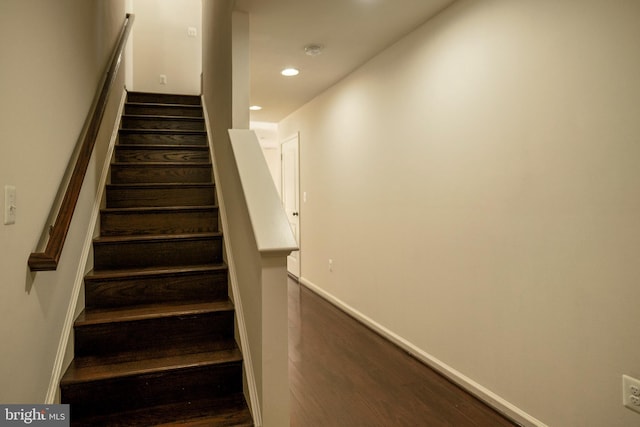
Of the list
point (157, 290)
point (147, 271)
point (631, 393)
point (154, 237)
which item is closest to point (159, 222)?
point (154, 237)

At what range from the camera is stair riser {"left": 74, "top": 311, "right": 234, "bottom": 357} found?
1894 millimetres

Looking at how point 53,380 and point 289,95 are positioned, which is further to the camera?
point 289,95

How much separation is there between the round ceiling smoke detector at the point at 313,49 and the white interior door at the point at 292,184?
215 centimetres

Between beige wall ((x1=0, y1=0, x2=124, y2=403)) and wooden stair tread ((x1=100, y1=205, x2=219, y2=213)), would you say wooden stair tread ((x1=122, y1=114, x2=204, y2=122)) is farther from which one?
beige wall ((x1=0, y1=0, x2=124, y2=403))

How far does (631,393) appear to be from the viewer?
1.48 m

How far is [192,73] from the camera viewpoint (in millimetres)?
5191

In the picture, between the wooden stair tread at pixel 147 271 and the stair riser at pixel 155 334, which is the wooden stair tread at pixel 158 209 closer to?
A: the wooden stair tread at pixel 147 271

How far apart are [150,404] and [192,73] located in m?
4.54

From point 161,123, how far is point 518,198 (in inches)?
127

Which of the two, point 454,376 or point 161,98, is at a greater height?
point 161,98

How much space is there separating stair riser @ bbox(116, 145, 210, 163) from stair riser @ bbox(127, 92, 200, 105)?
1197 mm

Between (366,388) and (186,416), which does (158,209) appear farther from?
(366,388)

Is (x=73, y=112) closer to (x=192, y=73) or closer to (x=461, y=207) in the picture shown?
(x=461, y=207)

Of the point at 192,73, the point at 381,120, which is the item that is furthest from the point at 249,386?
the point at 192,73
